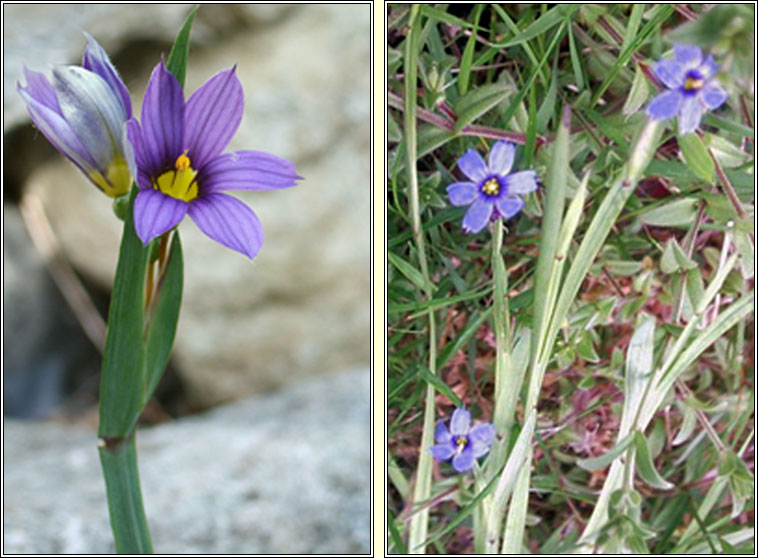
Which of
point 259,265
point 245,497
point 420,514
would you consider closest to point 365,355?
point 259,265

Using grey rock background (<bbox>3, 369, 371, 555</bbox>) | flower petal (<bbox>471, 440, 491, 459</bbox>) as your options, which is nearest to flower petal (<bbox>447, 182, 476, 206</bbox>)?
flower petal (<bbox>471, 440, 491, 459</bbox>)

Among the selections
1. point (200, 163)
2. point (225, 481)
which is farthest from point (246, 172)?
point (225, 481)

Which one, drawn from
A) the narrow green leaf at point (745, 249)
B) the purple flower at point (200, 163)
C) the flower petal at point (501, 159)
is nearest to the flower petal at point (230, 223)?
the purple flower at point (200, 163)

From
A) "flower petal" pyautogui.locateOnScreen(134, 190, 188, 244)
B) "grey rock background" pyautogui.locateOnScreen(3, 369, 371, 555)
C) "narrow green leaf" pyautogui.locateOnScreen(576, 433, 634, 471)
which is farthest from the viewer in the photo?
"grey rock background" pyautogui.locateOnScreen(3, 369, 371, 555)

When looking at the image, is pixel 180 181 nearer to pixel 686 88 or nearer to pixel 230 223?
pixel 230 223

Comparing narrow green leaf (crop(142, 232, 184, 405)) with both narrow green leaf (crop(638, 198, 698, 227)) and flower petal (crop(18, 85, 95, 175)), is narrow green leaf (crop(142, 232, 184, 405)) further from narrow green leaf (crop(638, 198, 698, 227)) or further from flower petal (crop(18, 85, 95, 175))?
narrow green leaf (crop(638, 198, 698, 227))

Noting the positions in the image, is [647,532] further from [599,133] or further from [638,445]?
[599,133]
